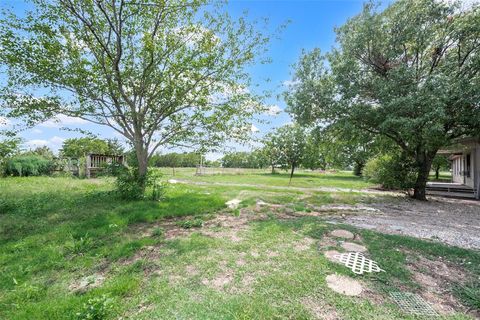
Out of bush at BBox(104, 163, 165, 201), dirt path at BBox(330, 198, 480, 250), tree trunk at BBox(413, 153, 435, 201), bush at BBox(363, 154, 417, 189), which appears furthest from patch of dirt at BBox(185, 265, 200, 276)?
tree trunk at BBox(413, 153, 435, 201)

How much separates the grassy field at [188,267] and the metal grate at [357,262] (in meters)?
0.13

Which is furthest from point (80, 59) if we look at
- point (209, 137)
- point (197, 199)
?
point (197, 199)

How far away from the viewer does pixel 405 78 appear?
25.4ft

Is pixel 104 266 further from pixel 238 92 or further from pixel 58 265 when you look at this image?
pixel 238 92

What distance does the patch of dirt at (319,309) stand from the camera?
79.2 inches

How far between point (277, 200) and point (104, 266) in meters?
5.48

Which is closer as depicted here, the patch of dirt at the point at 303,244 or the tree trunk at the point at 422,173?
the patch of dirt at the point at 303,244

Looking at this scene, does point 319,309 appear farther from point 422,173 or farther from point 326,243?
point 422,173

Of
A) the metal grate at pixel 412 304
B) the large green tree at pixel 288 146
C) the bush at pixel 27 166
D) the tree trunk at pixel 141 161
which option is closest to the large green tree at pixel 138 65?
the tree trunk at pixel 141 161

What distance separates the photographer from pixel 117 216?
5121 mm

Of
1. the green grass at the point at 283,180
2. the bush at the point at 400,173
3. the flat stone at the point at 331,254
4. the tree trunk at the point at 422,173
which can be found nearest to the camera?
the flat stone at the point at 331,254

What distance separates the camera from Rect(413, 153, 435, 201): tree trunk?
9126 millimetres

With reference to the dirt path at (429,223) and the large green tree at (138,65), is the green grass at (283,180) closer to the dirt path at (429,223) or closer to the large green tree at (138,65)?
the large green tree at (138,65)

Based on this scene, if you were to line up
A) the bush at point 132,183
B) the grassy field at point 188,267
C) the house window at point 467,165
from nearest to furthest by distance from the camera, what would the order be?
1. the grassy field at point 188,267
2. the bush at point 132,183
3. the house window at point 467,165
